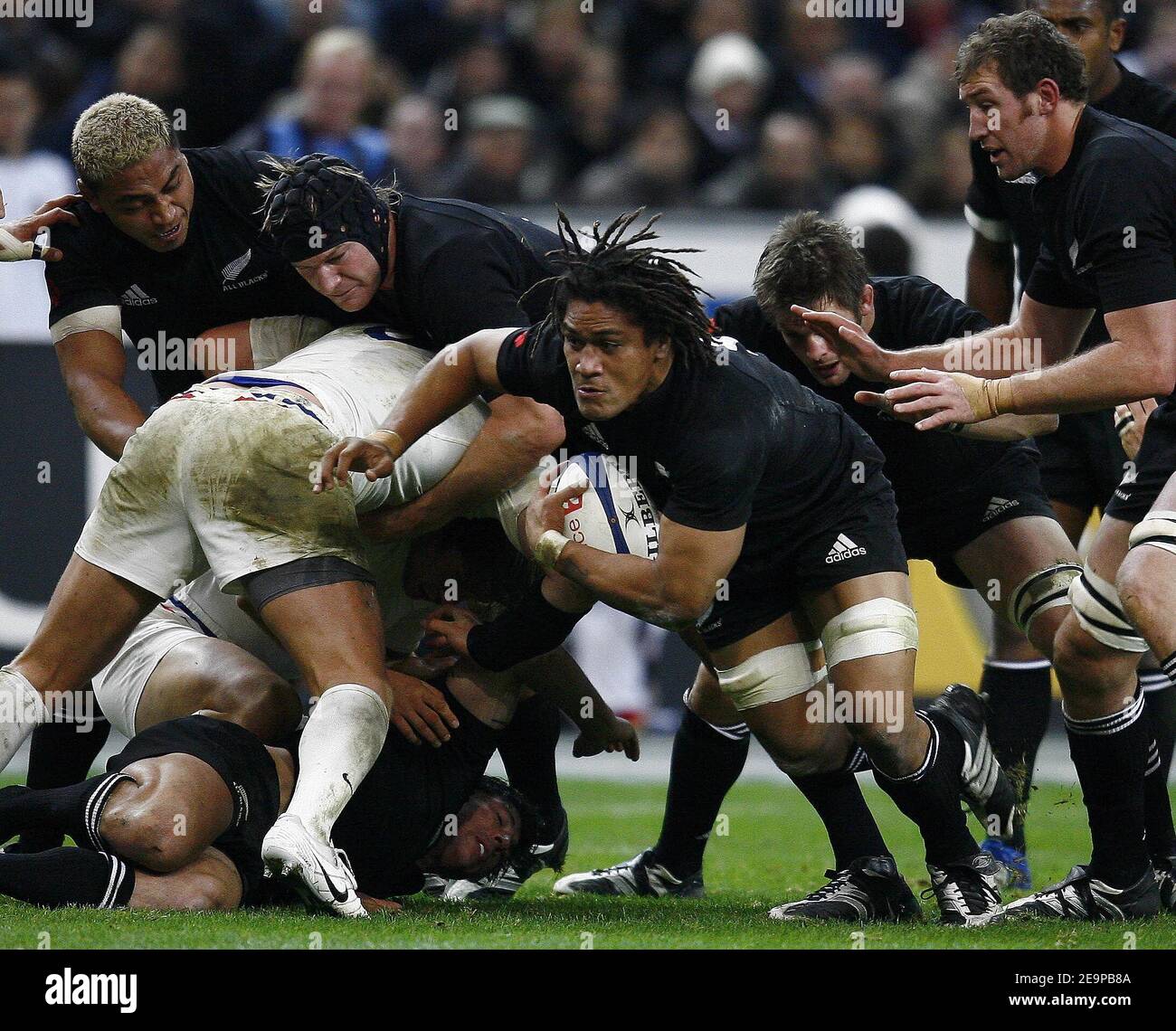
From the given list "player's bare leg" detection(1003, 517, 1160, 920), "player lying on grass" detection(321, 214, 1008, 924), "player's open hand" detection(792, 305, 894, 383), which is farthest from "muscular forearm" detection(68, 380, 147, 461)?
"player's bare leg" detection(1003, 517, 1160, 920)

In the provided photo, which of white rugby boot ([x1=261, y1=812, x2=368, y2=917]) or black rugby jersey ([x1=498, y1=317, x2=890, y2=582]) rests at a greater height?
black rugby jersey ([x1=498, y1=317, x2=890, y2=582])

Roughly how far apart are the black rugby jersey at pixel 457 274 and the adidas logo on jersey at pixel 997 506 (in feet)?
4.83

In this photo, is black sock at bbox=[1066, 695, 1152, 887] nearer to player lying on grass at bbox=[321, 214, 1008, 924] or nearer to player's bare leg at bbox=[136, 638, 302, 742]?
player lying on grass at bbox=[321, 214, 1008, 924]

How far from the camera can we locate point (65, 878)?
4.02 m

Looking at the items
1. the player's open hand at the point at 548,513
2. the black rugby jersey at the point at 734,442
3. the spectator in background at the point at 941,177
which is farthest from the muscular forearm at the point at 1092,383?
the spectator in background at the point at 941,177

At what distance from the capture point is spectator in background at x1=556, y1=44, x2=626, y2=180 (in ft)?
36.0

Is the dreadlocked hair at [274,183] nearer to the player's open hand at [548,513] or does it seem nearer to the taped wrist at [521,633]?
the player's open hand at [548,513]

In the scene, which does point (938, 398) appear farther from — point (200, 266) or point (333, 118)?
point (333, 118)

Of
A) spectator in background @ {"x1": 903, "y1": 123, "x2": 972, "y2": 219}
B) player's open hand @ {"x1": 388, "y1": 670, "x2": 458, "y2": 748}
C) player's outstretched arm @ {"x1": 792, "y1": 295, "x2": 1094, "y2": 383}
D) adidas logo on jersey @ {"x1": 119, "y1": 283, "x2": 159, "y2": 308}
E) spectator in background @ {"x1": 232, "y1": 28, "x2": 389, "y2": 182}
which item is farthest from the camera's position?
spectator in background @ {"x1": 903, "y1": 123, "x2": 972, "y2": 219}

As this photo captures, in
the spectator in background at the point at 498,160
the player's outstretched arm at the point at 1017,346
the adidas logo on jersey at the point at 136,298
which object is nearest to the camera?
the player's outstretched arm at the point at 1017,346

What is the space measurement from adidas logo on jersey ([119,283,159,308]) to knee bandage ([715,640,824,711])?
2.17 meters

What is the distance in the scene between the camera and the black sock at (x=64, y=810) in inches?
161

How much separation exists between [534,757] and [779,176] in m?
6.07
